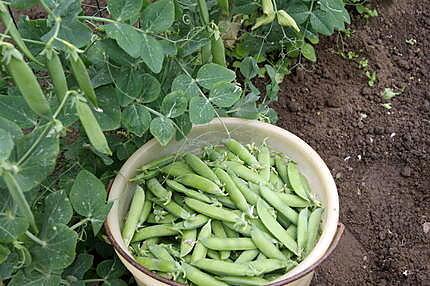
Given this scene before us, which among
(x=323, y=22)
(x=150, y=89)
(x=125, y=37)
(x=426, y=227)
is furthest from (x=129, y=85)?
(x=426, y=227)

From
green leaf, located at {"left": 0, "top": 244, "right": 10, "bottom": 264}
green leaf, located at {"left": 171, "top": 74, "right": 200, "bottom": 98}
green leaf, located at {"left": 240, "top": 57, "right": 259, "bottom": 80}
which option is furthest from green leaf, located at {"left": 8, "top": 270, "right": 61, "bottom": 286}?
green leaf, located at {"left": 240, "top": 57, "right": 259, "bottom": 80}

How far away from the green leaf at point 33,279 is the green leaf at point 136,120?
1.29 ft

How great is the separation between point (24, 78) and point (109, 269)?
0.74m

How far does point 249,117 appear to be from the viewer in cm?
180

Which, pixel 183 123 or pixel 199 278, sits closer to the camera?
pixel 199 278

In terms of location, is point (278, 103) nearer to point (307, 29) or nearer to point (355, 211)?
point (307, 29)

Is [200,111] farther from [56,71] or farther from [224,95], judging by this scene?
[56,71]

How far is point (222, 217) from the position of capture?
165 centimetres

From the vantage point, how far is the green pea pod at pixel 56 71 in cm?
129

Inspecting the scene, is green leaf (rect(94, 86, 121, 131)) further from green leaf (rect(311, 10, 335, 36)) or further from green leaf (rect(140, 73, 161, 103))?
green leaf (rect(311, 10, 335, 36))

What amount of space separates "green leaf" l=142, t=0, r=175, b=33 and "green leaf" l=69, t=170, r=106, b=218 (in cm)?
38

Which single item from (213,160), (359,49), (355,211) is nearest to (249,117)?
(213,160)

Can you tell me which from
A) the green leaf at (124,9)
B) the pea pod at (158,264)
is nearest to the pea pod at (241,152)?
the pea pod at (158,264)

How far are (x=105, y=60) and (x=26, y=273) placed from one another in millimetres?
530
